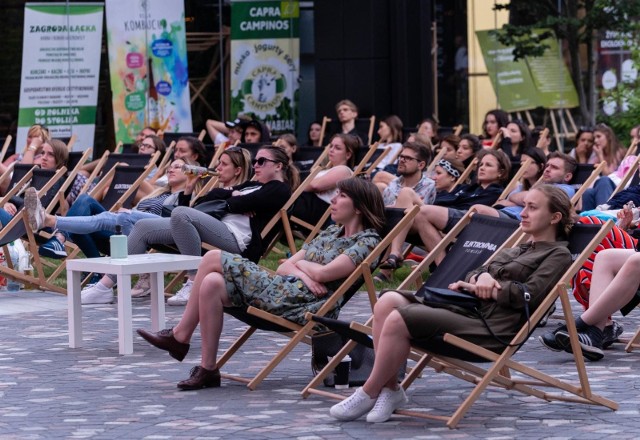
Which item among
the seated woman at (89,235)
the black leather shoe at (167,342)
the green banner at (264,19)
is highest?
the green banner at (264,19)

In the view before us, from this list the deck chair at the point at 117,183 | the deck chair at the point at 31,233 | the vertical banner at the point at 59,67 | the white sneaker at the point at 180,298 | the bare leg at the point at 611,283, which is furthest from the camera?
the vertical banner at the point at 59,67

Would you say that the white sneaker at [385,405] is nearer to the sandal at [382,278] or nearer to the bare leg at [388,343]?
the bare leg at [388,343]

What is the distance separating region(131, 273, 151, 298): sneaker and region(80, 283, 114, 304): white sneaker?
21 centimetres

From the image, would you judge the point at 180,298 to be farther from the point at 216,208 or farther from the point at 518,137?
the point at 518,137

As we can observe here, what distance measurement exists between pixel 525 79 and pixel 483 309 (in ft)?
48.9

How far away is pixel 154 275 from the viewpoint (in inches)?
333

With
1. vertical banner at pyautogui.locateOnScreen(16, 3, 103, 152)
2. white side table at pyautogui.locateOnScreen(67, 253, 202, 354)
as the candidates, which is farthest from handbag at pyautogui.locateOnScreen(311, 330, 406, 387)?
vertical banner at pyautogui.locateOnScreen(16, 3, 103, 152)

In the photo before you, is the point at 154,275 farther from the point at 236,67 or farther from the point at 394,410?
the point at 236,67

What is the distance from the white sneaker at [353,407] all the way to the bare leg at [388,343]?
37 millimetres

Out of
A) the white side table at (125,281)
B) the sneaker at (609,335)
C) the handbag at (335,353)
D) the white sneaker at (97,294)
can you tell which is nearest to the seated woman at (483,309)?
the handbag at (335,353)

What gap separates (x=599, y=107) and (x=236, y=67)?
17.8ft

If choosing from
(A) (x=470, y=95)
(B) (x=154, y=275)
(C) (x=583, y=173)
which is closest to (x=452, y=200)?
(C) (x=583, y=173)

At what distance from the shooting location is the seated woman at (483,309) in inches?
235

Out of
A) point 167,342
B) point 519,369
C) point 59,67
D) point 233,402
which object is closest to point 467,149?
point 167,342
